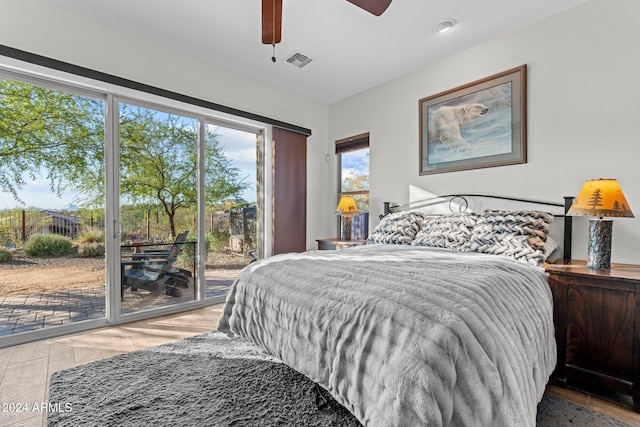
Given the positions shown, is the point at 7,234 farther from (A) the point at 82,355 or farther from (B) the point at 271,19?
(B) the point at 271,19

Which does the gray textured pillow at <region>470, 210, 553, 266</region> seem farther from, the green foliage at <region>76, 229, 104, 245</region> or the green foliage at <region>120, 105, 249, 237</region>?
the green foliage at <region>76, 229, 104, 245</region>

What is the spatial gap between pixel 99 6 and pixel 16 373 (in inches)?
112

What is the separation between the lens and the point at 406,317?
1.09m

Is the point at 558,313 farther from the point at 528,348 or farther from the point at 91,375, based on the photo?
the point at 91,375

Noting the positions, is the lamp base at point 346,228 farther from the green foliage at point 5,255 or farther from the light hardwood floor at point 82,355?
the green foliage at point 5,255

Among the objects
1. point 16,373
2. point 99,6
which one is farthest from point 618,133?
point 16,373

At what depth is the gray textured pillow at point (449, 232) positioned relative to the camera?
8.14ft

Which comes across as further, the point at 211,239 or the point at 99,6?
the point at 211,239

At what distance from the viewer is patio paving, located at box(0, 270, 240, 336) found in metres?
2.46

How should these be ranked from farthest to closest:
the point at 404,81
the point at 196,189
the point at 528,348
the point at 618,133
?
the point at 404,81 < the point at 196,189 < the point at 618,133 < the point at 528,348

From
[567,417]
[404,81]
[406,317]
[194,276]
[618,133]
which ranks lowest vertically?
[567,417]

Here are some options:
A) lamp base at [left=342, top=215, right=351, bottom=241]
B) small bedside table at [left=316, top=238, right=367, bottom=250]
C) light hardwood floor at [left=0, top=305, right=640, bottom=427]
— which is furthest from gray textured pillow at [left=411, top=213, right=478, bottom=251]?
lamp base at [left=342, top=215, right=351, bottom=241]

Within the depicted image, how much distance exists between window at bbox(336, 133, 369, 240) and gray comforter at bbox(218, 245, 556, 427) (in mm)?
2399

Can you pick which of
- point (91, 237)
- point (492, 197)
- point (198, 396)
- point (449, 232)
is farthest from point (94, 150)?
point (492, 197)
